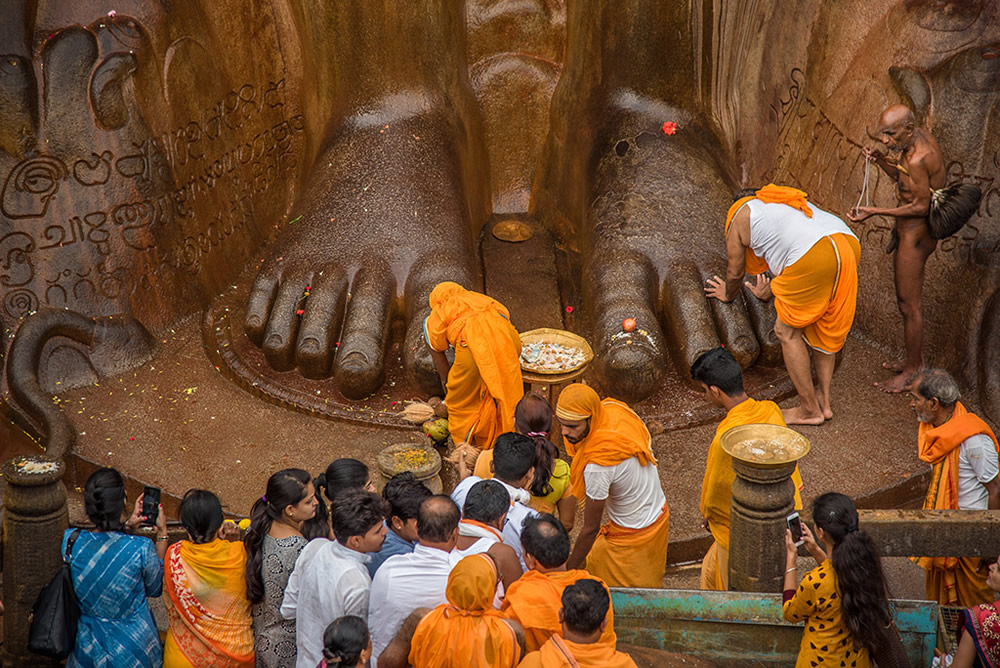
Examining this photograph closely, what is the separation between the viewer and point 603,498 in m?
3.55

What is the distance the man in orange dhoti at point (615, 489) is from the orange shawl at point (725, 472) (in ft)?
0.45

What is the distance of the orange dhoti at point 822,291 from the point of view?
445 centimetres

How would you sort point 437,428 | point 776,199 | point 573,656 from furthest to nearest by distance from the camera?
point 776,199 → point 437,428 → point 573,656

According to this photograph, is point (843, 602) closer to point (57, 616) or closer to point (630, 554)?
point (630, 554)

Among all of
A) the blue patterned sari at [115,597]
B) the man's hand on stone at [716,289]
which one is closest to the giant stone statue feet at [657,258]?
the man's hand on stone at [716,289]

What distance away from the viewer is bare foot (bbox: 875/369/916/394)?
16.2 feet

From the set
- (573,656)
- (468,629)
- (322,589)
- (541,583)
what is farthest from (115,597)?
(573,656)

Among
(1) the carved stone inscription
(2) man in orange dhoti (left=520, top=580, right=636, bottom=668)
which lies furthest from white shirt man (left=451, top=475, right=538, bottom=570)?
(1) the carved stone inscription

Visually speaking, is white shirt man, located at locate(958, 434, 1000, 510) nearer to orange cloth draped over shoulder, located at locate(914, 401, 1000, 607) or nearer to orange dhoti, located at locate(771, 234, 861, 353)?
orange cloth draped over shoulder, located at locate(914, 401, 1000, 607)

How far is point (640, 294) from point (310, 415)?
1.25 m

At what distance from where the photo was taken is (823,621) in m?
3.07

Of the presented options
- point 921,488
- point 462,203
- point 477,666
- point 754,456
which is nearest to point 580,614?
point 477,666

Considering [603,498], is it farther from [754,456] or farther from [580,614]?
[580,614]

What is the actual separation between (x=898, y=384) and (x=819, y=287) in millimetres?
679
